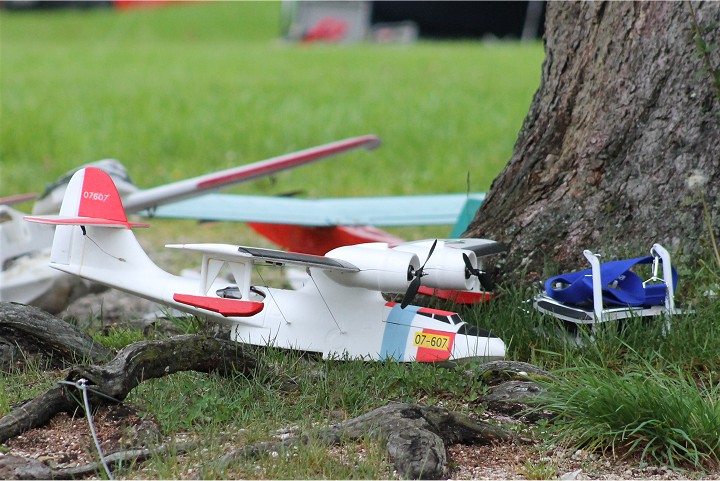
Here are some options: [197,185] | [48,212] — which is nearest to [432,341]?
[197,185]

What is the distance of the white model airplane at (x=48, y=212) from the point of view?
599 centimetres

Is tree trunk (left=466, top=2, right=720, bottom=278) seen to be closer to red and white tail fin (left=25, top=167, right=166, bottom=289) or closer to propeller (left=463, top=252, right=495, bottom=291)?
propeller (left=463, top=252, right=495, bottom=291)

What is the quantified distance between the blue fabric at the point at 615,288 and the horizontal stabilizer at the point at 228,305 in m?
1.59

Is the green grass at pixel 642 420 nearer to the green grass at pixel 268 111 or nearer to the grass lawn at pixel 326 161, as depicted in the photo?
the grass lawn at pixel 326 161

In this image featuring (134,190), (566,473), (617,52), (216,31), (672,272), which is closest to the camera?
(566,473)

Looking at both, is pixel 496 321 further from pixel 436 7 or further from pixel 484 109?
pixel 436 7

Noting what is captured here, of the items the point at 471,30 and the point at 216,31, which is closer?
the point at 471,30

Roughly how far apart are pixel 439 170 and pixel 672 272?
7.78m

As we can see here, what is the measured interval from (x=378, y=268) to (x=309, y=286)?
471mm

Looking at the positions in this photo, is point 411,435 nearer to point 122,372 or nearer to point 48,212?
point 122,372

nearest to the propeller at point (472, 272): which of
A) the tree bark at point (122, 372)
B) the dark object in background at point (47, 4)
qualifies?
the tree bark at point (122, 372)

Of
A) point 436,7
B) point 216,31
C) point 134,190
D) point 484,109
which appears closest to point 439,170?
point 484,109

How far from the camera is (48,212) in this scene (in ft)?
21.9

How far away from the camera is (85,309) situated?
674 cm
